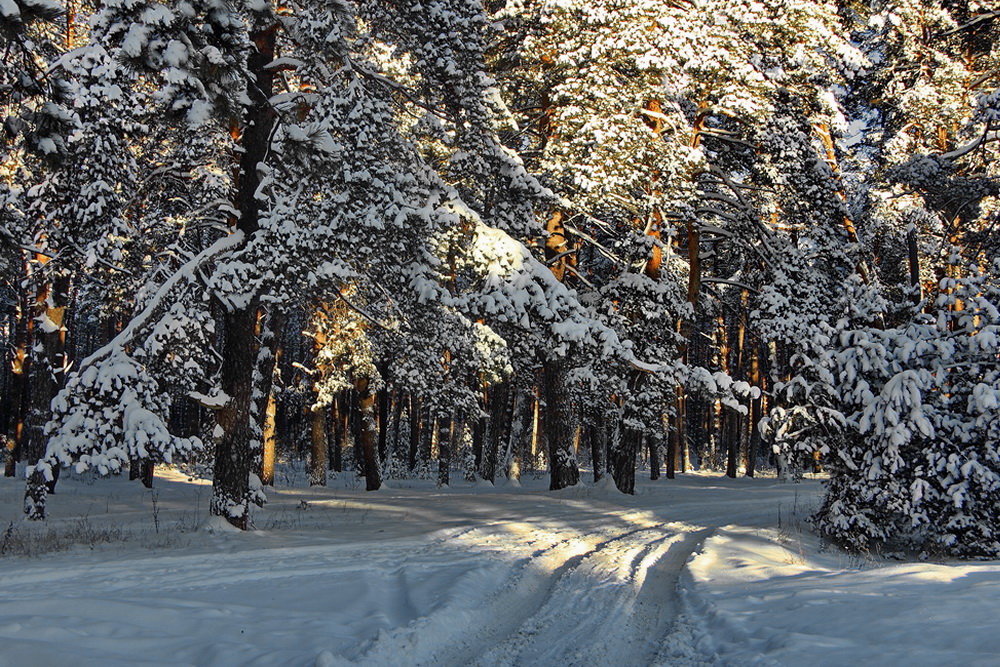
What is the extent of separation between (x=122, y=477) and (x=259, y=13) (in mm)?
26037

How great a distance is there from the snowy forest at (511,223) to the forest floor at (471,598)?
1.09 ft

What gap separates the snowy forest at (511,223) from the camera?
10180mm

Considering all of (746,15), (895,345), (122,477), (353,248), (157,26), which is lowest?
(122,477)

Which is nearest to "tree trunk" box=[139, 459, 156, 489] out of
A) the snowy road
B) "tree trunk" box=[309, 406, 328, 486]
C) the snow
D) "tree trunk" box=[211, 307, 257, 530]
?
"tree trunk" box=[309, 406, 328, 486]

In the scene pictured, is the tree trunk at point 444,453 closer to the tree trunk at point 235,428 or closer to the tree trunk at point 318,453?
the tree trunk at point 318,453

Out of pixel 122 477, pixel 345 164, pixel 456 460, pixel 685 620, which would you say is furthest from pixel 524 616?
pixel 456 460

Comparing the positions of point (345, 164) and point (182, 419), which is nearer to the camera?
point (345, 164)

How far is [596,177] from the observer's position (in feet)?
51.7

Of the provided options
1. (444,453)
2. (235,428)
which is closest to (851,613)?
(235,428)

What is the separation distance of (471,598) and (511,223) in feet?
38.3

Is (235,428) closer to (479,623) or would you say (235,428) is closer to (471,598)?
(471,598)

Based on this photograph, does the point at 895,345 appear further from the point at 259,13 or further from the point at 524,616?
the point at 259,13

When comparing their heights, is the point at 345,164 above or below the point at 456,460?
above

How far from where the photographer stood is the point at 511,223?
17.3 meters
